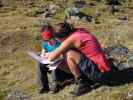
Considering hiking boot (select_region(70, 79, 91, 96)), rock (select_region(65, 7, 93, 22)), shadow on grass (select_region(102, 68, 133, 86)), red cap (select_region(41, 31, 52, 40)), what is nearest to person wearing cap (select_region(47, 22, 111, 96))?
hiking boot (select_region(70, 79, 91, 96))

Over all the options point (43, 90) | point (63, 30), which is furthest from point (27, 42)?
point (63, 30)

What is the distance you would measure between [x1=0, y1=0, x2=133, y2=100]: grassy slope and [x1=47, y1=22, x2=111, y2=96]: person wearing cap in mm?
422

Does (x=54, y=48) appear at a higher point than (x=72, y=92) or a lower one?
higher

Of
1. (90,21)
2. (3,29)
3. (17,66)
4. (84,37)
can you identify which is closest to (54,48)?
(84,37)

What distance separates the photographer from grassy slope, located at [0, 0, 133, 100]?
10515 mm

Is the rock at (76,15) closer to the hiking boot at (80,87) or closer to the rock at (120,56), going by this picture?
the rock at (120,56)

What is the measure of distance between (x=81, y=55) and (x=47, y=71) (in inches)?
39.8

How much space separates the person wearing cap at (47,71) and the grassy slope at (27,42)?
200mm

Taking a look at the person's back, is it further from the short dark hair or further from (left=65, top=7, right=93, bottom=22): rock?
(left=65, top=7, right=93, bottom=22): rock

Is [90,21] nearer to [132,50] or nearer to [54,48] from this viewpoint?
[132,50]

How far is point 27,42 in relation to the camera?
1532 cm

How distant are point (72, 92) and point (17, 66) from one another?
2.88 metres

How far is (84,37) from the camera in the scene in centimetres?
1021

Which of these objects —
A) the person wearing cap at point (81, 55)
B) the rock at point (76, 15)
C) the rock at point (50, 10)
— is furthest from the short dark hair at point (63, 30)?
the rock at point (50, 10)
